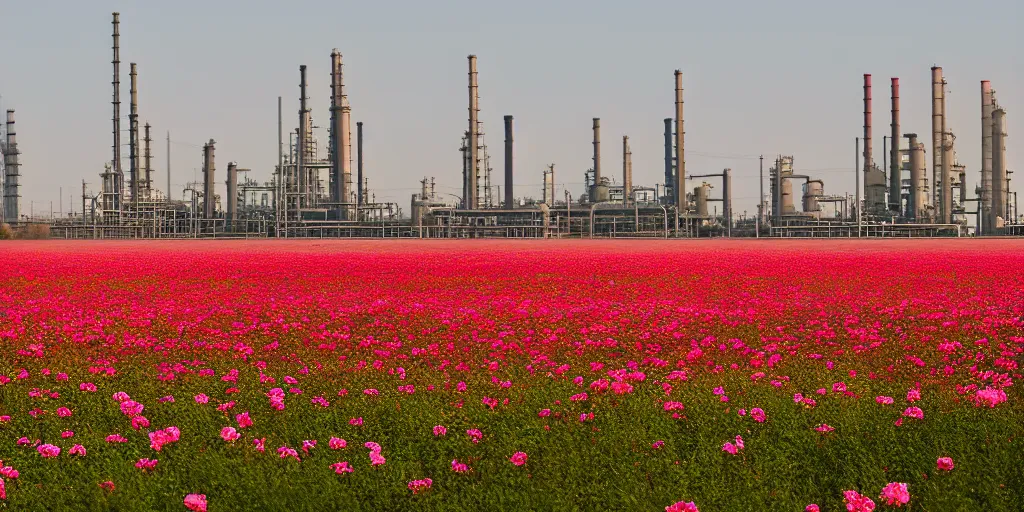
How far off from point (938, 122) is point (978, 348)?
82428mm

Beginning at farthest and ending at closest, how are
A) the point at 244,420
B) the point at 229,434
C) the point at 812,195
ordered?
the point at 812,195 < the point at 244,420 < the point at 229,434

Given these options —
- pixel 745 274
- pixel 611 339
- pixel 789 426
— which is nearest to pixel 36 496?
pixel 789 426

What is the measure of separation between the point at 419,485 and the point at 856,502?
2496 millimetres

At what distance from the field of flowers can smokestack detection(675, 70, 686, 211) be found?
7450 cm

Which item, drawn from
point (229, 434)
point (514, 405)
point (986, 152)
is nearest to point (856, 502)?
point (514, 405)

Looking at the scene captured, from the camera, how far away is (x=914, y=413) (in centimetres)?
757

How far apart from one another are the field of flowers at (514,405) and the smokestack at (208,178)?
7863cm

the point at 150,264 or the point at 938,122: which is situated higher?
the point at 938,122

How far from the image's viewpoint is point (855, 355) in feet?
35.6

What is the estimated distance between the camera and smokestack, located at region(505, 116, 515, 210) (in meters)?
91.0

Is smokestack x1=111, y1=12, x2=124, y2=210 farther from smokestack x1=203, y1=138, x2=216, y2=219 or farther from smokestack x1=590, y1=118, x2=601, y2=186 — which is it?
smokestack x1=590, y1=118, x2=601, y2=186

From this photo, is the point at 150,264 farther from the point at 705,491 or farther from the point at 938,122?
the point at 938,122

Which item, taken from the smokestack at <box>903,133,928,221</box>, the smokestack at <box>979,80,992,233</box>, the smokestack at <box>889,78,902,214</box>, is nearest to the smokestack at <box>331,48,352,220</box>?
the smokestack at <box>889,78,902,214</box>

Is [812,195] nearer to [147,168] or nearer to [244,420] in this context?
[147,168]
